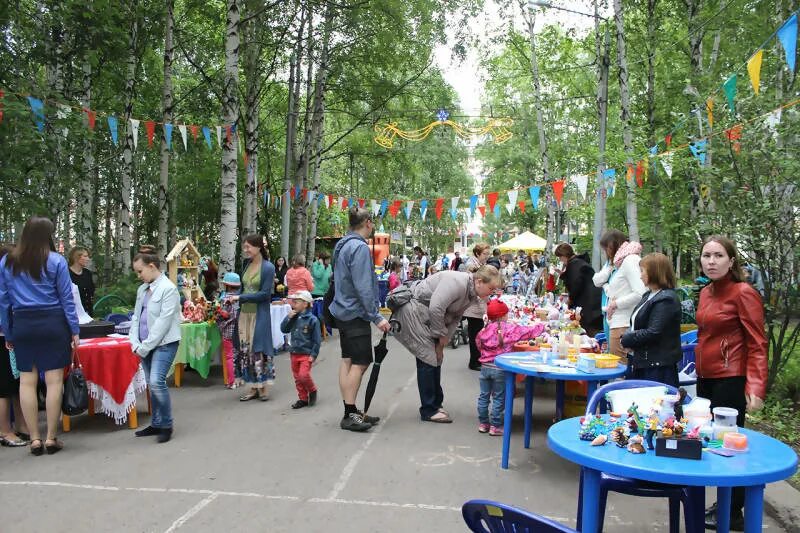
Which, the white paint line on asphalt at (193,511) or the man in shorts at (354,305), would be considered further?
the man in shorts at (354,305)

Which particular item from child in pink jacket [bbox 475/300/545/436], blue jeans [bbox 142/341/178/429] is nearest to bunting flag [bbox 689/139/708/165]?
child in pink jacket [bbox 475/300/545/436]

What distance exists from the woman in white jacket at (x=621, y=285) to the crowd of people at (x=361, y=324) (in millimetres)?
13

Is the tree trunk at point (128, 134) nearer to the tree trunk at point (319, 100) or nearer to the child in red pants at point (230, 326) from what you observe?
the tree trunk at point (319, 100)

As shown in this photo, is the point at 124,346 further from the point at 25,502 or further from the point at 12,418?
the point at 25,502

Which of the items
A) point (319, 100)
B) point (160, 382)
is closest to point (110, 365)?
point (160, 382)

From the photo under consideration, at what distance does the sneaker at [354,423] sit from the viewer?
6035mm

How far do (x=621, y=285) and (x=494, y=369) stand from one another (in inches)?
65.0

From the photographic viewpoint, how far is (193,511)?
160 inches

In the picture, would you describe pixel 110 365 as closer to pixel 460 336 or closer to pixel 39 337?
pixel 39 337

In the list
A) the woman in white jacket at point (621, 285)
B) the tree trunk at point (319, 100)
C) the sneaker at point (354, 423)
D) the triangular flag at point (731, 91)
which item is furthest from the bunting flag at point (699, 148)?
the tree trunk at point (319, 100)

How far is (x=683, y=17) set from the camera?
1656cm

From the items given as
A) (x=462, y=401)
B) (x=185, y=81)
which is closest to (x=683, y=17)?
(x=462, y=401)

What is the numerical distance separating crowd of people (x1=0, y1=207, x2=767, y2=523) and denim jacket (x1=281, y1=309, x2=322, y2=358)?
2cm

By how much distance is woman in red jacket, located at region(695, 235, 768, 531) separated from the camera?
11.7 feet
